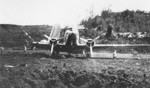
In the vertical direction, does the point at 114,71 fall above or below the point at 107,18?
below

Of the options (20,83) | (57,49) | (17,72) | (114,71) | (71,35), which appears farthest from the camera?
(57,49)

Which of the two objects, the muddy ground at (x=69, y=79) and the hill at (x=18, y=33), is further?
the hill at (x=18, y=33)

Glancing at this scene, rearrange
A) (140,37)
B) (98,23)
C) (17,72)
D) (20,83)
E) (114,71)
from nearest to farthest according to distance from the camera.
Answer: (20,83) → (17,72) → (114,71) → (140,37) → (98,23)

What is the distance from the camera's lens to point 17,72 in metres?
10.0

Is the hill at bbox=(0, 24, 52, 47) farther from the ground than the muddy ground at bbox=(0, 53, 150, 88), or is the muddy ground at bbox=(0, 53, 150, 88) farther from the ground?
the hill at bbox=(0, 24, 52, 47)

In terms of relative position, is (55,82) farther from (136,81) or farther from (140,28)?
(140,28)

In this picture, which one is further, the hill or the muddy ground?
the hill

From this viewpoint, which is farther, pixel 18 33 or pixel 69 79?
pixel 18 33

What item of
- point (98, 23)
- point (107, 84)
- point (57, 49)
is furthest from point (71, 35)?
point (98, 23)

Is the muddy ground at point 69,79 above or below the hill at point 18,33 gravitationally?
below

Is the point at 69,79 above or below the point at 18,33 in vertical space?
below

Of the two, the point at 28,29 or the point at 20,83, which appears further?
the point at 28,29

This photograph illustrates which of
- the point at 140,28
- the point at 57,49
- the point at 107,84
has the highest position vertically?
the point at 140,28

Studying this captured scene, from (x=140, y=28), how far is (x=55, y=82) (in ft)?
103
